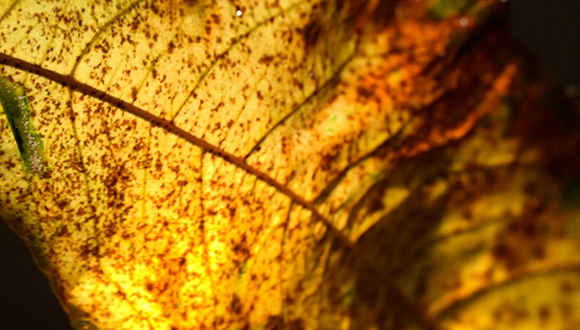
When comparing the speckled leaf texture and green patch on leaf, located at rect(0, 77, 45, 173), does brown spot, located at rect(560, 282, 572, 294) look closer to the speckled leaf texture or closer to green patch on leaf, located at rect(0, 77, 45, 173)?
the speckled leaf texture

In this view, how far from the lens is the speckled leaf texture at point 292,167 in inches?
16.5

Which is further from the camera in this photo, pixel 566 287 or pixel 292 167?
pixel 292 167

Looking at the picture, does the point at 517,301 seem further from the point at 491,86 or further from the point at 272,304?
the point at 272,304

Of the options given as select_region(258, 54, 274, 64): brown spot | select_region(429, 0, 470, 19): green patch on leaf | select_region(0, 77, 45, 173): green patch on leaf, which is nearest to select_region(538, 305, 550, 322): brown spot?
select_region(429, 0, 470, 19): green patch on leaf

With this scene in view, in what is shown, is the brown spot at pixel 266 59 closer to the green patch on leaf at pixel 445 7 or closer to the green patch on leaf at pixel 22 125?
the green patch on leaf at pixel 445 7

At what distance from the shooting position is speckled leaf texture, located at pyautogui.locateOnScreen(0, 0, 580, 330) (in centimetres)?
42

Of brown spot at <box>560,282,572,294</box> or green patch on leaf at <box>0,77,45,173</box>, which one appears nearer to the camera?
brown spot at <box>560,282,572,294</box>

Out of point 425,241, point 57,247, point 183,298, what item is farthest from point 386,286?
point 57,247

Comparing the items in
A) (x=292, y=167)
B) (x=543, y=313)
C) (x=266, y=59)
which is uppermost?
(x=266, y=59)

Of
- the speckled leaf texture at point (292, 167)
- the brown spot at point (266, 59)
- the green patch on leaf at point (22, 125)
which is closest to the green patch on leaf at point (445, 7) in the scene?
the speckled leaf texture at point (292, 167)

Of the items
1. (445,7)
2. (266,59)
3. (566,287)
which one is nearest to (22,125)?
(266,59)

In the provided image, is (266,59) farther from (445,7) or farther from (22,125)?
(22,125)

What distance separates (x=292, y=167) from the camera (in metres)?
0.59

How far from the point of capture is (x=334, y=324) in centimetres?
53
